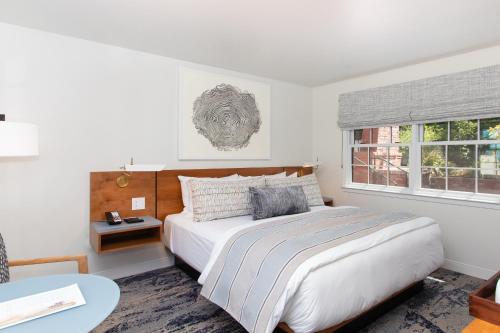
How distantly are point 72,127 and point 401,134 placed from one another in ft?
11.8

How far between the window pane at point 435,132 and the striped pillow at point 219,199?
2.13 m

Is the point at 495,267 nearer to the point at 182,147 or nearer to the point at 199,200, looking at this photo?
the point at 199,200

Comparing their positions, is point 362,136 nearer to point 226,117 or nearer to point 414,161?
point 414,161

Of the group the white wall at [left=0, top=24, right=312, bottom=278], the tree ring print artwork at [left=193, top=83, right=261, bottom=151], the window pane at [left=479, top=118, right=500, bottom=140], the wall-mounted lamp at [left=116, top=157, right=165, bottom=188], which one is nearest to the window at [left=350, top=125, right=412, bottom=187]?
the window pane at [left=479, top=118, right=500, bottom=140]

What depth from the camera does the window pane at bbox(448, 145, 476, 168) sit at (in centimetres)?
311

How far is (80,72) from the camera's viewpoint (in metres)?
2.72

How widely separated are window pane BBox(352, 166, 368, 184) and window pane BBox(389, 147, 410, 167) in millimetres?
379

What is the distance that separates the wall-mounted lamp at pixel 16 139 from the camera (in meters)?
1.85

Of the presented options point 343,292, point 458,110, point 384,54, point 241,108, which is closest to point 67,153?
point 241,108

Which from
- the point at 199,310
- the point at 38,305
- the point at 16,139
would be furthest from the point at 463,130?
the point at 16,139

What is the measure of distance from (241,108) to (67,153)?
6.39ft

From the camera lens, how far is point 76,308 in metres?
1.21

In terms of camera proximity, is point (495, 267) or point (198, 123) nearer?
point (495, 267)

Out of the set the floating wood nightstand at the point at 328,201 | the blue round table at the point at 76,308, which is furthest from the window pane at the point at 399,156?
the blue round table at the point at 76,308
